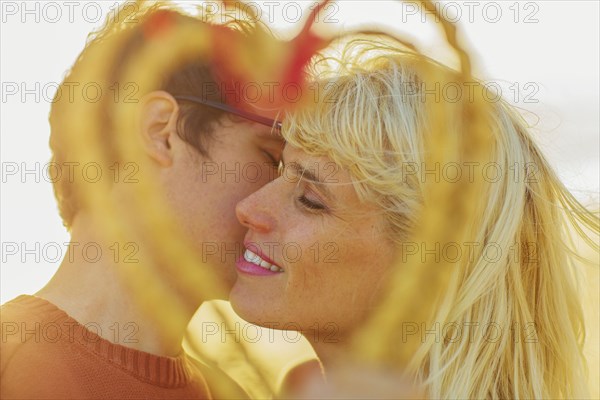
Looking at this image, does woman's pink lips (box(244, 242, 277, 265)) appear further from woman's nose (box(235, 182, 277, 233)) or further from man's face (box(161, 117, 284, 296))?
man's face (box(161, 117, 284, 296))

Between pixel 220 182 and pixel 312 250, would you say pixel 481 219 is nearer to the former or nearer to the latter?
pixel 312 250

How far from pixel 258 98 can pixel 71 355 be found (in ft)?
3.55

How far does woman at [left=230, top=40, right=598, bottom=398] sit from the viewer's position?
2561 mm

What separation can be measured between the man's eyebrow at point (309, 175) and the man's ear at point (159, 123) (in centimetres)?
44

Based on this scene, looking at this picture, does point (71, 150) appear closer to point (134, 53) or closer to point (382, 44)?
point (134, 53)

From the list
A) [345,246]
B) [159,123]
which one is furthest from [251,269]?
[159,123]

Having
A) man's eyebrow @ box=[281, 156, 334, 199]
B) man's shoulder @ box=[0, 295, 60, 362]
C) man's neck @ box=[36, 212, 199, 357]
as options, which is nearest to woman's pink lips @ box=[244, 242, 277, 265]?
man's eyebrow @ box=[281, 156, 334, 199]

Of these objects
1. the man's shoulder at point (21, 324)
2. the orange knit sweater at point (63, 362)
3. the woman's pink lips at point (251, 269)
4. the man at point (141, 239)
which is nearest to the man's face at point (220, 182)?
the man at point (141, 239)

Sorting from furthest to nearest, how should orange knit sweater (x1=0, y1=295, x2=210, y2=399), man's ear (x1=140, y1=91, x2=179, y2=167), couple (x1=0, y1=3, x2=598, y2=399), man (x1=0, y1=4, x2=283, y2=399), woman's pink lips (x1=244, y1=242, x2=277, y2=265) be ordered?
1. man's ear (x1=140, y1=91, x2=179, y2=167)
2. woman's pink lips (x1=244, y1=242, x2=277, y2=265)
3. couple (x1=0, y1=3, x2=598, y2=399)
4. man (x1=0, y1=4, x2=283, y2=399)
5. orange knit sweater (x1=0, y1=295, x2=210, y2=399)

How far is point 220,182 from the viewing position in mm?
2836

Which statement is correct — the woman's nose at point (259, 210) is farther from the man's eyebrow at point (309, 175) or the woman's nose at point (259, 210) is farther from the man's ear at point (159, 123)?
the man's ear at point (159, 123)

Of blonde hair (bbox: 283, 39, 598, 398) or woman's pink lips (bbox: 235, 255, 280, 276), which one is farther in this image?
woman's pink lips (bbox: 235, 255, 280, 276)

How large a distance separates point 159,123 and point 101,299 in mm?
649

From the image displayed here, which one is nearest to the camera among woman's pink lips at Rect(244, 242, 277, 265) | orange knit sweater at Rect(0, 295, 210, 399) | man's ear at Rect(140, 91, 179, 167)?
orange knit sweater at Rect(0, 295, 210, 399)
